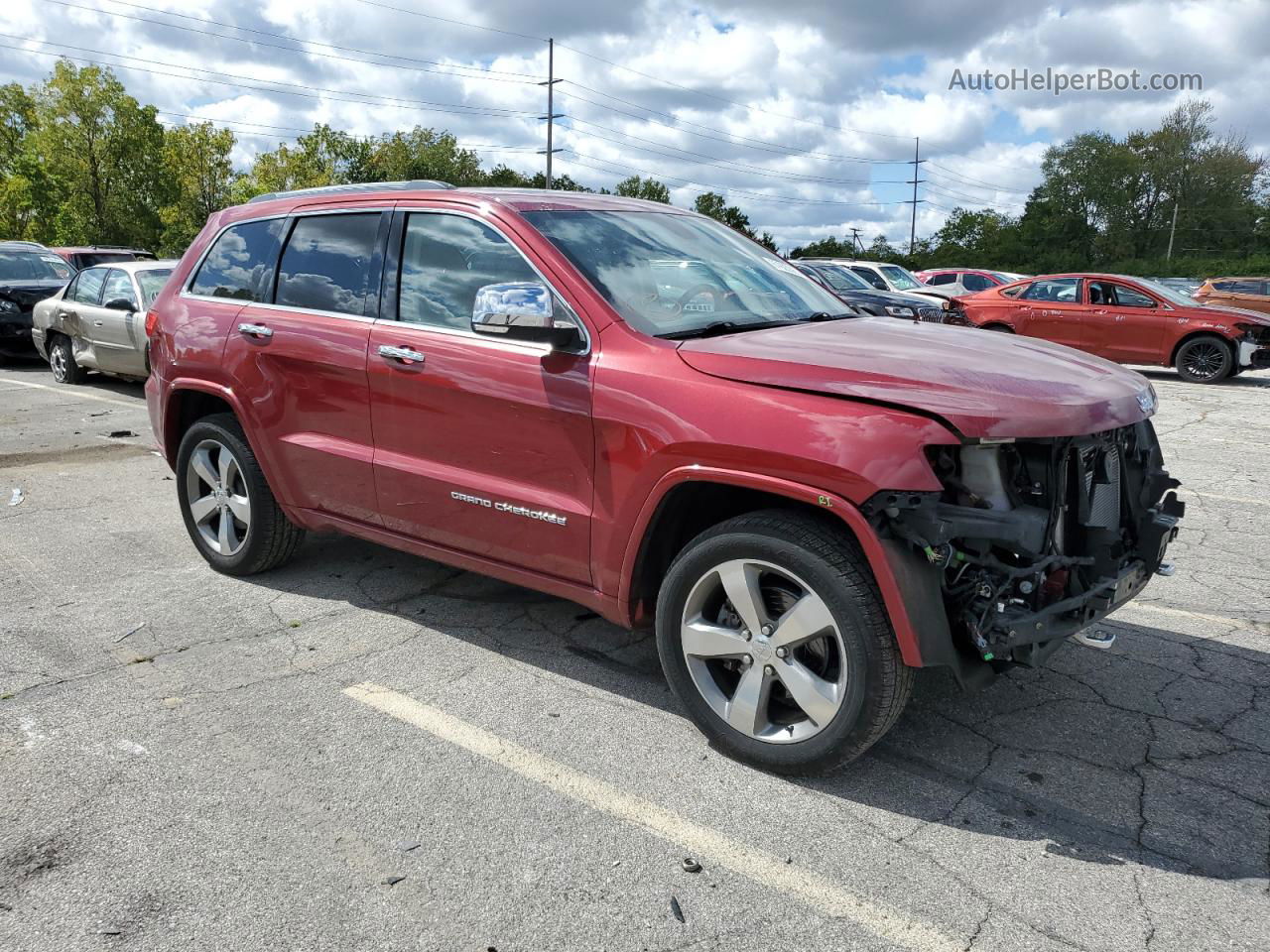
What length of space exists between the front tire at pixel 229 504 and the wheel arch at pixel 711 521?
7.42 ft

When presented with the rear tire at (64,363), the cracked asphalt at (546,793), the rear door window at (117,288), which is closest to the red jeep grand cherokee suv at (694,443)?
the cracked asphalt at (546,793)

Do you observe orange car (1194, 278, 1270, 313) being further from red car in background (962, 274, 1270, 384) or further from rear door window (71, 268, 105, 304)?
rear door window (71, 268, 105, 304)

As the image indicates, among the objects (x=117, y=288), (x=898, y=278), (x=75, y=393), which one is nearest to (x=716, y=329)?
(x=117, y=288)

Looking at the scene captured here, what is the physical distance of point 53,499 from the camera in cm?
685

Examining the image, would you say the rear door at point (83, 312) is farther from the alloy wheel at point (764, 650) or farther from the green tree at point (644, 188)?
the green tree at point (644, 188)

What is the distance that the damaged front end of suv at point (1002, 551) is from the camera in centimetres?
289

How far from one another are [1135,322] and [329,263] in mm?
14152

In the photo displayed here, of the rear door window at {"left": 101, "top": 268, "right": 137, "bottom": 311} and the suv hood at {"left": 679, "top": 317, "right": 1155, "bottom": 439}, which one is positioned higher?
the rear door window at {"left": 101, "top": 268, "right": 137, "bottom": 311}

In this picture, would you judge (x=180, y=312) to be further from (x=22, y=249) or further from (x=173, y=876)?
(x=22, y=249)

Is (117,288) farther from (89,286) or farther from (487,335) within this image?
(487,335)

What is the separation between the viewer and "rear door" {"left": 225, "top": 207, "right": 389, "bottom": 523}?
4.36m

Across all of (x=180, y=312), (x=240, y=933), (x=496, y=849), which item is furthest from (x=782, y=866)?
(x=180, y=312)

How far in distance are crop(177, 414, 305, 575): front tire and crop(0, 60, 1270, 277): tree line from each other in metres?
37.3

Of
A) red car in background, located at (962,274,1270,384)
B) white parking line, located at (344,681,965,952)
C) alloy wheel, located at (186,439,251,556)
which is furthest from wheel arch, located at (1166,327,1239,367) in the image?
white parking line, located at (344,681,965,952)
